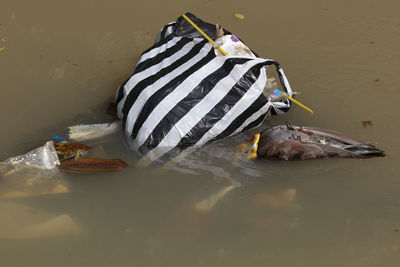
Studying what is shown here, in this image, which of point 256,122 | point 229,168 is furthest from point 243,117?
point 229,168

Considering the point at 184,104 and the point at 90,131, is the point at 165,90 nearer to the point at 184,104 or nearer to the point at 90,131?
the point at 184,104

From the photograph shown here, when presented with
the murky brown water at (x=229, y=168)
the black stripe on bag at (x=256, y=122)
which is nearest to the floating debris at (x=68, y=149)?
the murky brown water at (x=229, y=168)

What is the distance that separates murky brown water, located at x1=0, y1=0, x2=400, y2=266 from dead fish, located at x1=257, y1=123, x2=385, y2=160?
0.36ft

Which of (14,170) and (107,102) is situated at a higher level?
(107,102)

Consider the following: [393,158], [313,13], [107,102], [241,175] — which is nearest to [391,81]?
[393,158]

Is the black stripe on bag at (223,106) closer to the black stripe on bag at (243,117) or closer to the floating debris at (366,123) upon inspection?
the black stripe on bag at (243,117)

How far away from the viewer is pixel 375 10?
439 cm

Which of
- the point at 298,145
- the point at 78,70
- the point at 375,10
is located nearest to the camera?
the point at 298,145

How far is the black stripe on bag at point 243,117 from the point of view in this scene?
9.76 feet

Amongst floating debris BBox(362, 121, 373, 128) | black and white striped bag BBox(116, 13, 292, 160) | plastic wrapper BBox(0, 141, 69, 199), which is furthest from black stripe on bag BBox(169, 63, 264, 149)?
floating debris BBox(362, 121, 373, 128)

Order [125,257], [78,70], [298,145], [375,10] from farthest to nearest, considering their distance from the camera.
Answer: [375,10], [78,70], [298,145], [125,257]

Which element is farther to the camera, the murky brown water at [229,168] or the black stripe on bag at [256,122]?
the black stripe on bag at [256,122]

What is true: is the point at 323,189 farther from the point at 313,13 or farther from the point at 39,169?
the point at 313,13

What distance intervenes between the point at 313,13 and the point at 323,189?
2.26m
